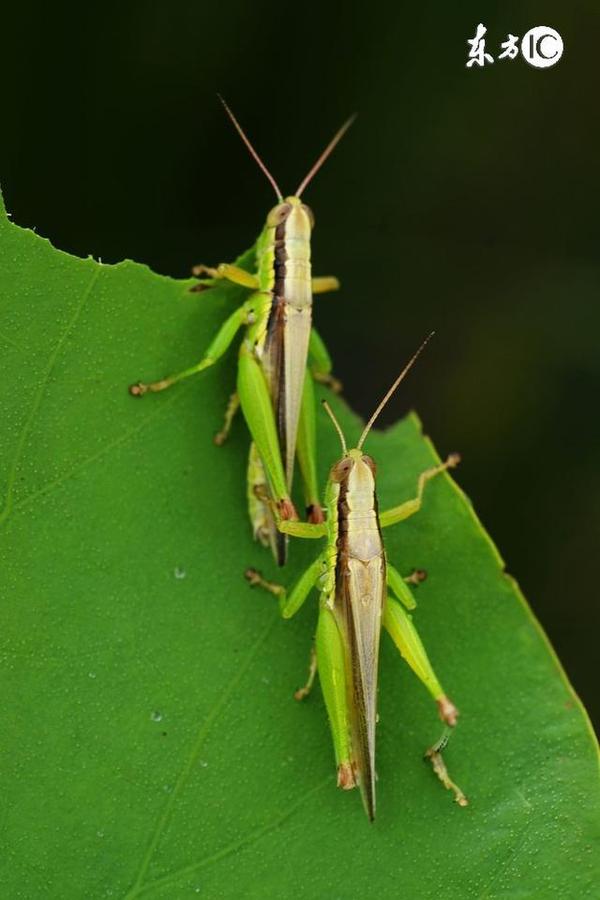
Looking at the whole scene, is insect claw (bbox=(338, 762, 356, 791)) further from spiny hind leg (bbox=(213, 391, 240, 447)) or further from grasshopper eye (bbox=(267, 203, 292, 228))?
grasshopper eye (bbox=(267, 203, 292, 228))

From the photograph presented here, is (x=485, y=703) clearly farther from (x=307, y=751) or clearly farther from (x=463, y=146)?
(x=463, y=146)

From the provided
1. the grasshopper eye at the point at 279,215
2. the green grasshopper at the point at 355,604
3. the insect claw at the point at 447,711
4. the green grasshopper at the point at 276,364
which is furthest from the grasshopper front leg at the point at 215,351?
the insect claw at the point at 447,711

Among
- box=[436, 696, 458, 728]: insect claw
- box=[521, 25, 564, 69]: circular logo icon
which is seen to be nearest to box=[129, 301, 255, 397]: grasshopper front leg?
box=[436, 696, 458, 728]: insect claw

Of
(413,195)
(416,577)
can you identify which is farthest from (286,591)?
(413,195)

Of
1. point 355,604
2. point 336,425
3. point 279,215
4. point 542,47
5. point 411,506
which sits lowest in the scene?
point 355,604

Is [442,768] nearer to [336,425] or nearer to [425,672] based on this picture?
[425,672]

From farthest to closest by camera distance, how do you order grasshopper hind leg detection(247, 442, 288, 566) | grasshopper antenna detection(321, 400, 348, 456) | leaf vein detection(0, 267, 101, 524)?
grasshopper antenna detection(321, 400, 348, 456) < grasshopper hind leg detection(247, 442, 288, 566) < leaf vein detection(0, 267, 101, 524)
